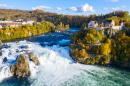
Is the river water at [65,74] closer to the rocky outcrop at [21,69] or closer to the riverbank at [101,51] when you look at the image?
the rocky outcrop at [21,69]

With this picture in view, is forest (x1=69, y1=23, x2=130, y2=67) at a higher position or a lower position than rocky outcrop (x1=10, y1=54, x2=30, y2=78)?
higher

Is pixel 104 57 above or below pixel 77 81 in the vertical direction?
above

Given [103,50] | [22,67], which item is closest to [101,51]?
[103,50]

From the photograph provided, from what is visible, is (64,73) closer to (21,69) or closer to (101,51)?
(21,69)

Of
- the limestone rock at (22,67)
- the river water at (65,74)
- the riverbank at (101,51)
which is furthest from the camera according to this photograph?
the riverbank at (101,51)

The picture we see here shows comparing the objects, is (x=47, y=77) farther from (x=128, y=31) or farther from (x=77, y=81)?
(x=128, y=31)

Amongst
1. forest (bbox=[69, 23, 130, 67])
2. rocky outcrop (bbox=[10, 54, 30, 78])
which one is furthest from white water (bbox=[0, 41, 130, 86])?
forest (bbox=[69, 23, 130, 67])

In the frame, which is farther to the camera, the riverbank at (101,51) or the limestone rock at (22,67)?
the riverbank at (101,51)

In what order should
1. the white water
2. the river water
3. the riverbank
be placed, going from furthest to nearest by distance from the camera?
1. the riverbank
2. the white water
3. the river water

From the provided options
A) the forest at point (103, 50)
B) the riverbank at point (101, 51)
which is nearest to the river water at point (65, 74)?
the riverbank at point (101, 51)

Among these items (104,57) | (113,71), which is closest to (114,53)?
(104,57)

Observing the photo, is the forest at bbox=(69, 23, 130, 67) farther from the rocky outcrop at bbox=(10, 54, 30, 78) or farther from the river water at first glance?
the rocky outcrop at bbox=(10, 54, 30, 78)
